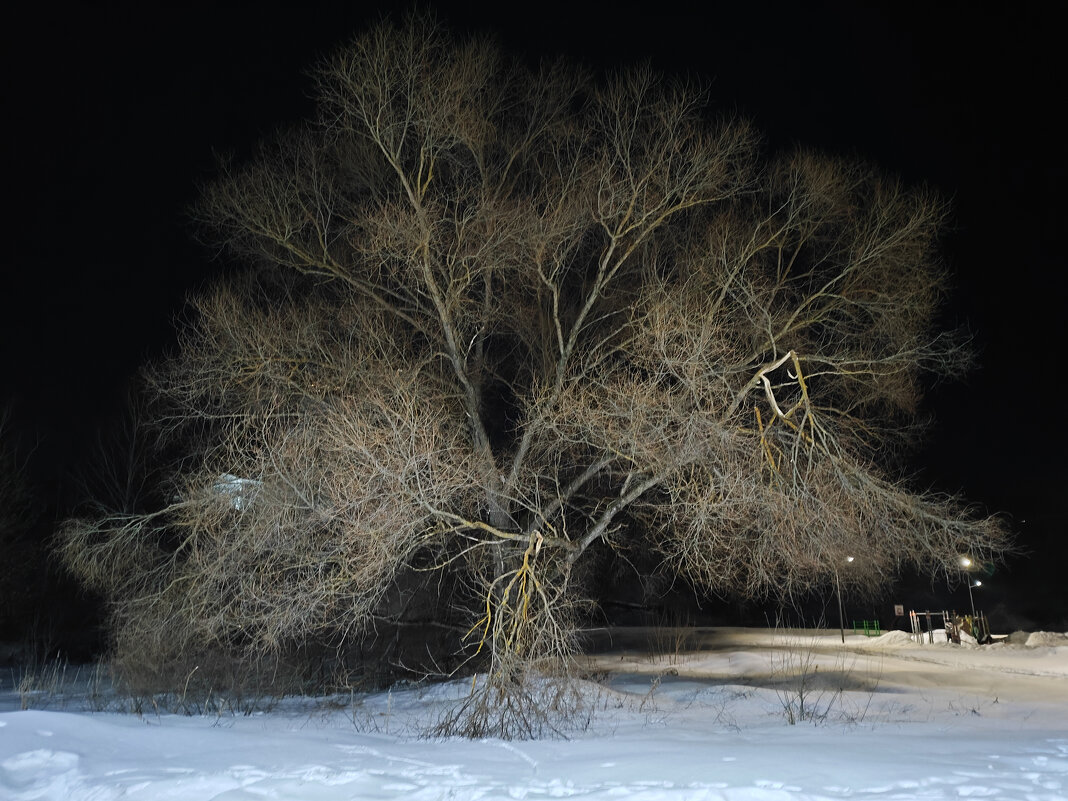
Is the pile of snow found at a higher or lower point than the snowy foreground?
higher

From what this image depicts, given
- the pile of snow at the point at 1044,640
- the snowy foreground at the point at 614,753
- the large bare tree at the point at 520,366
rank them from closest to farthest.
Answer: the snowy foreground at the point at 614,753, the large bare tree at the point at 520,366, the pile of snow at the point at 1044,640

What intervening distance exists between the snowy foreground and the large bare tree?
1.70 m

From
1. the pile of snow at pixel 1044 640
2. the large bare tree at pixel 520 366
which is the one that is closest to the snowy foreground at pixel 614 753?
the large bare tree at pixel 520 366

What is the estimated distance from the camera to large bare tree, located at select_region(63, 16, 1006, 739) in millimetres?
11633

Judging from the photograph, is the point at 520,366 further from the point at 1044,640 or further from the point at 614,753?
the point at 1044,640

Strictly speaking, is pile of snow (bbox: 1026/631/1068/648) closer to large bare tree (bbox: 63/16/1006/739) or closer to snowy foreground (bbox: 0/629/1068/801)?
snowy foreground (bbox: 0/629/1068/801)

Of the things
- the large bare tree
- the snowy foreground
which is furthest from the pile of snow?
the large bare tree

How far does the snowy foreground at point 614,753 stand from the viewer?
6.74 m

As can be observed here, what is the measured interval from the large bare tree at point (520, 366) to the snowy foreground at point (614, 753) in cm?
170

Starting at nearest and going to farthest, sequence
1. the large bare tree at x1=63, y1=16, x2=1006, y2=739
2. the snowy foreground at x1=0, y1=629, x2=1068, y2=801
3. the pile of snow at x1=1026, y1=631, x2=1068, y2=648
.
Answer: the snowy foreground at x1=0, y1=629, x2=1068, y2=801 → the large bare tree at x1=63, y1=16, x2=1006, y2=739 → the pile of snow at x1=1026, y1=631, x2=1068, y2=648

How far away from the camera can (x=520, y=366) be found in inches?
714

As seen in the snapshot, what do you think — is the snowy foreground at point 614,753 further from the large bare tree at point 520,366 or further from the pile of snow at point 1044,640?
the pile of snow at point 1044,640

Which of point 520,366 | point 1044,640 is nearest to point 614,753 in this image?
point 520,366

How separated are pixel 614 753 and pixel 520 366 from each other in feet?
34.6
